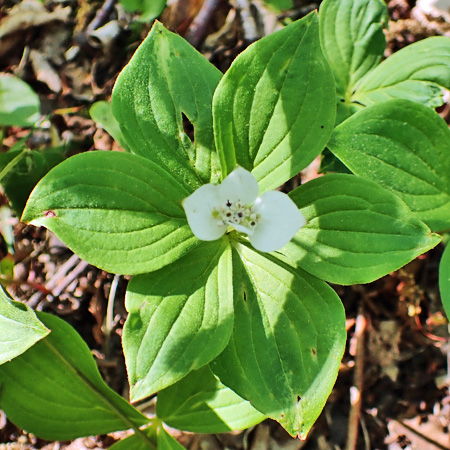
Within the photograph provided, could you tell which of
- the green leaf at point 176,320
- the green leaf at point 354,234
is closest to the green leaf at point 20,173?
the green leaf at point 176,320

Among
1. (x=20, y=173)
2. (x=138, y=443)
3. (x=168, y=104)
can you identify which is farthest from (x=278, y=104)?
(x=138, y=443)

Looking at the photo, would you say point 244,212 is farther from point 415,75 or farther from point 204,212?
point 415,75

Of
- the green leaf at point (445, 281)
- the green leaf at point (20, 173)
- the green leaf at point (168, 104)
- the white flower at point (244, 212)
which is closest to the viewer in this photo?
the white flower at point (244, 212)

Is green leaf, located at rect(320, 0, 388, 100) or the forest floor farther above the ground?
green leaf, located at rect(320, 0, 388, 100)

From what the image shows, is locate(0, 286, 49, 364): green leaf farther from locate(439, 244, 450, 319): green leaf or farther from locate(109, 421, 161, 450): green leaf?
locate(439, 244, 450, 319): green leaf

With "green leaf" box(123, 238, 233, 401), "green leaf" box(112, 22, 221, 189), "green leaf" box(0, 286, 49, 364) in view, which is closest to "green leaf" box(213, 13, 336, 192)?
"green leaf" box(112, 22, 221, 189)

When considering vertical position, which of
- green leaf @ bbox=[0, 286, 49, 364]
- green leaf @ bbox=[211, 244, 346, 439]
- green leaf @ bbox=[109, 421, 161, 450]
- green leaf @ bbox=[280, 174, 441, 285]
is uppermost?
green leaf @ bbox=[280, 174, 441, 285]

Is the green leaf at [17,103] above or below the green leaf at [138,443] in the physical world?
above

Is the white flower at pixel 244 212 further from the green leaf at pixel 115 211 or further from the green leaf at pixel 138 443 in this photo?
the green leaf at pixel 138 443
